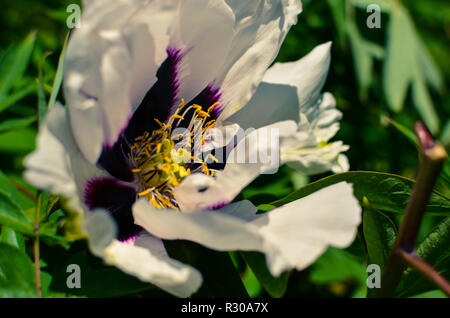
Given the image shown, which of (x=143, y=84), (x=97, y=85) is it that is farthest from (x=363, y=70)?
(x=97, y=85)

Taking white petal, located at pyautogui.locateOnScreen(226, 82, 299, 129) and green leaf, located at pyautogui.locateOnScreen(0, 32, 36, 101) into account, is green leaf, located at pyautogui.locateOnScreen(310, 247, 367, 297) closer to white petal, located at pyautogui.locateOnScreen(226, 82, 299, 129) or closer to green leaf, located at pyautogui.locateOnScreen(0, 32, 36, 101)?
white petal, located at pyautogui.locateOnScreen(226, 82, 299, 129)

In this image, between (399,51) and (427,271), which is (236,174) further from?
(399,51)

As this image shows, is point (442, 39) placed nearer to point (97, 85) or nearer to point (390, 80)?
point (390, 80)

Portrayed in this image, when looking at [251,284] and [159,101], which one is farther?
[251,284]

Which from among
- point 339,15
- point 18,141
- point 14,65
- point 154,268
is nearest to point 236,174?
point 154,268

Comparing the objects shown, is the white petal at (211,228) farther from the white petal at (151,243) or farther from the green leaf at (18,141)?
the green leaf at (18,141)
